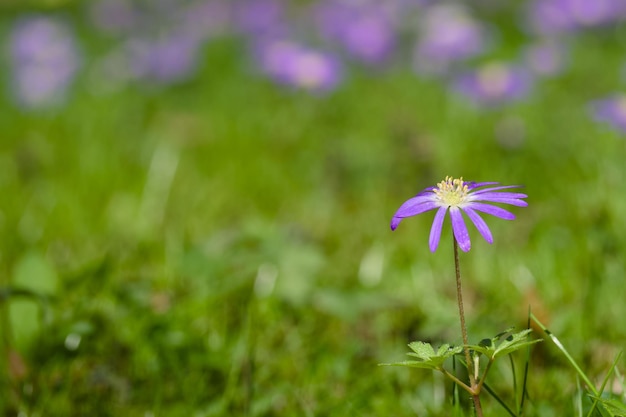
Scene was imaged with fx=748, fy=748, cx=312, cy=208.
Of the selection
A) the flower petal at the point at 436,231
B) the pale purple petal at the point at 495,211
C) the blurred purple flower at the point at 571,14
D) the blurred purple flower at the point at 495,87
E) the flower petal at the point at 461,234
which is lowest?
the blurred purple flower at the point at 495,87

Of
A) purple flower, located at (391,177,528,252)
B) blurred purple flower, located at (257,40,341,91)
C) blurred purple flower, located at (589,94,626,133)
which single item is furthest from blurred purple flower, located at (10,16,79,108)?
purple flower, located at (391,177,528,252)

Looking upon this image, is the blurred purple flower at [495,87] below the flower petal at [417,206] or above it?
below

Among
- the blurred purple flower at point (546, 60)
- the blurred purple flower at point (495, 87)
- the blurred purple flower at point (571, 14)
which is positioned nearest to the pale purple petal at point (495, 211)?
the blurred purple flower at point (495, 87)

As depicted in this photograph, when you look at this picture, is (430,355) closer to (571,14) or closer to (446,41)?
(446,41)

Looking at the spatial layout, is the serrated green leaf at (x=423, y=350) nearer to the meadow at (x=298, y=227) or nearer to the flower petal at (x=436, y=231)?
the flower petal at (x=436, y=231)

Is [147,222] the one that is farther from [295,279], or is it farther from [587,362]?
[587,362]

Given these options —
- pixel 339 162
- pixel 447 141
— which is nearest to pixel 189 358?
pixel 339 162

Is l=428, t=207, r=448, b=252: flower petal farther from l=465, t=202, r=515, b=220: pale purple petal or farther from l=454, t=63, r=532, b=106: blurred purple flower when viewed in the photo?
l=454, t=63, r=532, b=106: blurred purple flower
